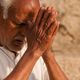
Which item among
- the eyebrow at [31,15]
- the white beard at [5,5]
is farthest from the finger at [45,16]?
the white beard at [5,5]

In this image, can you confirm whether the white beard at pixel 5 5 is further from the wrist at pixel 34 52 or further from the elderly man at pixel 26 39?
the wrist at pixel 34 52

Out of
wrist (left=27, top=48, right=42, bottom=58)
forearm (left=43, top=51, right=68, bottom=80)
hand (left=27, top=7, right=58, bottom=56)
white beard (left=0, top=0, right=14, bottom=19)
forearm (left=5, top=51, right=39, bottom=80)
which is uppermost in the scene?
white beard (left=0, top=0, right=14, bottom=19)

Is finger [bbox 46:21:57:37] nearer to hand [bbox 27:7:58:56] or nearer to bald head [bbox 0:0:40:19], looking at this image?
hand [bbox 27:7:58:56]

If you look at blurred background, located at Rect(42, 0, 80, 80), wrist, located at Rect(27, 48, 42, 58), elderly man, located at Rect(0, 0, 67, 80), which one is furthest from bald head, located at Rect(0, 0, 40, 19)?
blurred background, located at Rect(42, 0, 80, 80)

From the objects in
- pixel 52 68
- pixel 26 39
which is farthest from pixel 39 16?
pixel 52 68

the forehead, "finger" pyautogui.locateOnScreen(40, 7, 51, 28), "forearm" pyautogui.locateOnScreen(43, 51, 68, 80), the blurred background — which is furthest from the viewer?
the blurred background

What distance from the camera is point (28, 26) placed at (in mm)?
→ 2215

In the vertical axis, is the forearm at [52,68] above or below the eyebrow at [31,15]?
below

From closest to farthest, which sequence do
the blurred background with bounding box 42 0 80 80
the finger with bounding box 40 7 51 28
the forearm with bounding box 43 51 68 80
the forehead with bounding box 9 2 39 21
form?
1. the finger with bounding box 40 7 51 28
2. the forehead with bounding box 9 2 39 21
3. the forearm with bounding box 43 51 68 80
4. the blurred background with bounding box 42 0 80 80

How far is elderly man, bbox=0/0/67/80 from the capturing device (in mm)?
2164

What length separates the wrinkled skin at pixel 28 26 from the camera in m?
2.16

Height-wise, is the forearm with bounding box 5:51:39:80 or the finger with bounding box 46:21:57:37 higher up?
the finger with bounding box 46:21:57:37

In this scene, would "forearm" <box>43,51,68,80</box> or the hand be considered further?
"forearm" <box>43,51,68,80</box>

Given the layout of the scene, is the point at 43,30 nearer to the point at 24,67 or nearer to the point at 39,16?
the point at 39,16
